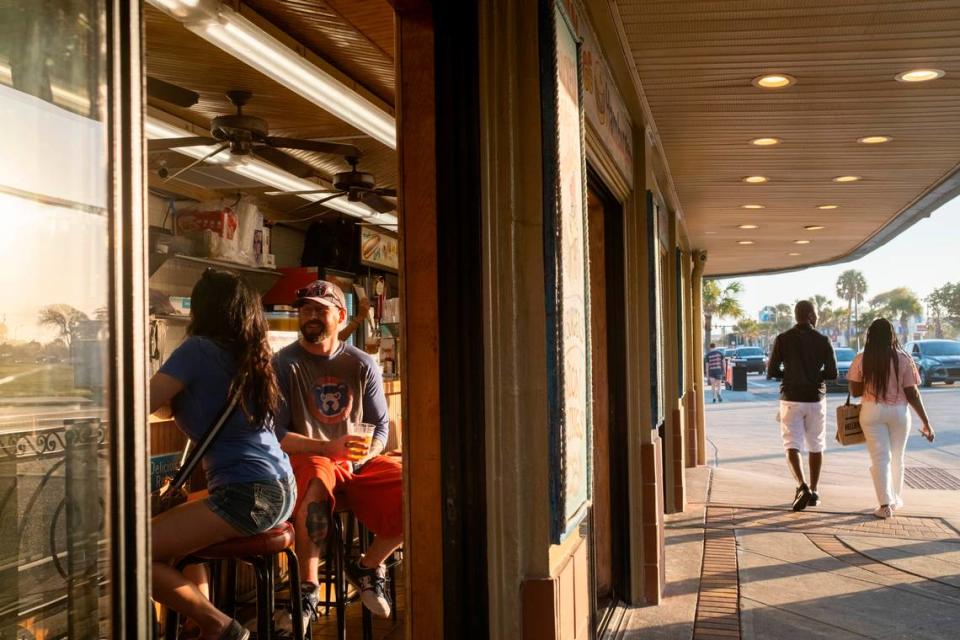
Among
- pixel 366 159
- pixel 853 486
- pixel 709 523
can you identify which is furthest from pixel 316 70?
pixel 853 486

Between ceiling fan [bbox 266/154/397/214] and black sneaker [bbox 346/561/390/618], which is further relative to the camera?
ceiling fan [bbox 266/154/397/214]

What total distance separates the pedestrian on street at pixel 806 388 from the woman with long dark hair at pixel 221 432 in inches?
227

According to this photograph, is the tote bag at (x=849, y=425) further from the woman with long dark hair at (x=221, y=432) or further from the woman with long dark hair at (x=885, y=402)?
the woman with long dark hair at (x=221, y=432)

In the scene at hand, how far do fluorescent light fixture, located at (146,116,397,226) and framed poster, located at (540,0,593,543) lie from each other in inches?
97.4

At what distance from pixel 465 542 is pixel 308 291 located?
1896mm

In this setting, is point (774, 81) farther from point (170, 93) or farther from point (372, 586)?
point (372, 586)

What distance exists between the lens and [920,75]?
473cm

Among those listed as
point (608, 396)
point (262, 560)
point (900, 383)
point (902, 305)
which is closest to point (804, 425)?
point (900, 383)

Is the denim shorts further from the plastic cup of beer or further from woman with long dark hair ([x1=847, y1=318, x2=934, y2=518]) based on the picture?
woman with long dark hair ([x1=847, y1=318, x2=934, y2=518])

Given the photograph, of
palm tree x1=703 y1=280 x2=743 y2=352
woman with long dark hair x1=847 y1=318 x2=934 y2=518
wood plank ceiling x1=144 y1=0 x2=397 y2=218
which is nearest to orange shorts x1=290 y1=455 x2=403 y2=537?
wood plank ceiling x1=144 y1=0 x2=397 y2=218

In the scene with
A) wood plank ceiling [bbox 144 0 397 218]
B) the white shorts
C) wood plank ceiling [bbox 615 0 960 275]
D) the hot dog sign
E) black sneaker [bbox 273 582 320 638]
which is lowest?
black sneaker [bbox 273 582 320 638]

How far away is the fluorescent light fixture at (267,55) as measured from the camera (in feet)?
10.8

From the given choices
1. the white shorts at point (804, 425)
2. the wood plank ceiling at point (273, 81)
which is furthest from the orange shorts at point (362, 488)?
the white shorts at point (804, 425)

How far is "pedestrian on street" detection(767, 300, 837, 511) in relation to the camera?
7711mm
